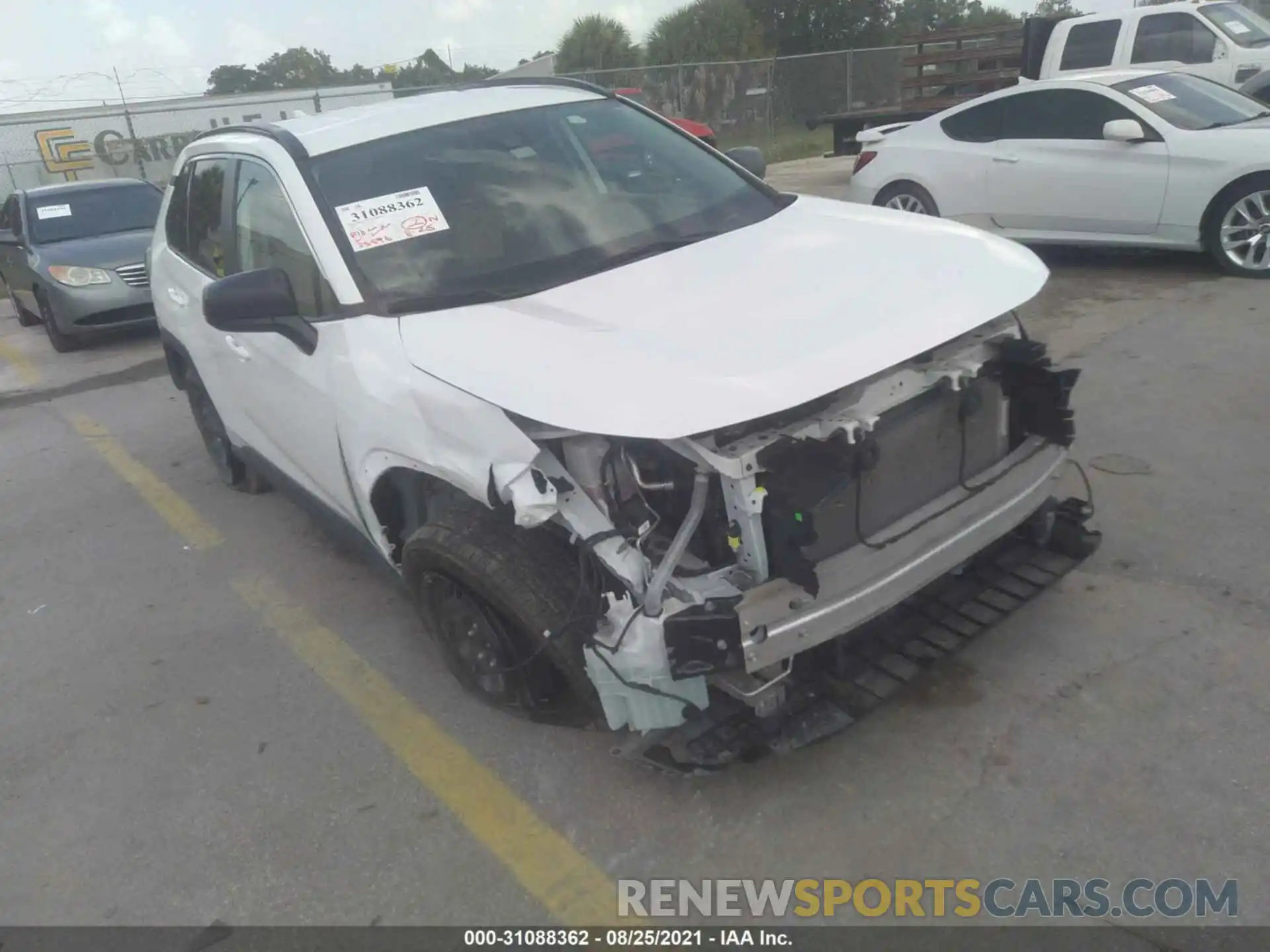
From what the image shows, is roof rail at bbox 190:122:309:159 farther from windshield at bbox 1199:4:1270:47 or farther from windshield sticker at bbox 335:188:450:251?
windshield at bbox 1199:4:1270:47

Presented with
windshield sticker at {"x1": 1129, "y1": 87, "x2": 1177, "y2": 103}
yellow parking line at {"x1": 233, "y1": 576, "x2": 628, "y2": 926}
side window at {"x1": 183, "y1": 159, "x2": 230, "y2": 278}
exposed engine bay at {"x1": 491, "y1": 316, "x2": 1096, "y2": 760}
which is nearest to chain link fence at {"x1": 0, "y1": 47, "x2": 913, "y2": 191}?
windshield sticker at {"x1": 1129, "y1": 87, "x2": 1177, "y2": 103}

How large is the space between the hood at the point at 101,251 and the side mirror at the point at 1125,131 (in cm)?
854

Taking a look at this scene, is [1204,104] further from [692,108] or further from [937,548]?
[692,108]

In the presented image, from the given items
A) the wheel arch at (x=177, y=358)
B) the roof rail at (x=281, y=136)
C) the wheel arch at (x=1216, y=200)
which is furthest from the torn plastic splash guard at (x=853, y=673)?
the wheel arch at (x=1216, y=200)

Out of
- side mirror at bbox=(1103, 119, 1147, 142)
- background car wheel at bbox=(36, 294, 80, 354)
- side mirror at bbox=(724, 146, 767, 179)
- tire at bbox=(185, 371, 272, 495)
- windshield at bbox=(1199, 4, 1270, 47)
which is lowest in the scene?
background car wheel at bbox=(36, 294, 80, 354)

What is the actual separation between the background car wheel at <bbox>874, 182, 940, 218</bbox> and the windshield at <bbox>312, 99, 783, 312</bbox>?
5.19 meters

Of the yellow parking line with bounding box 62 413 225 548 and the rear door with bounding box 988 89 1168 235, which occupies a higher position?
the rear door with bounding box 988 89 1168 235

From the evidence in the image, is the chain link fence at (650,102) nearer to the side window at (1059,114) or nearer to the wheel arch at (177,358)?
the side window at (1059,114)

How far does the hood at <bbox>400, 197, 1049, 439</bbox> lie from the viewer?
2422 mm

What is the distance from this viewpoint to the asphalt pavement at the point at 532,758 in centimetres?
263

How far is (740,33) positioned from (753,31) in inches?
35.9

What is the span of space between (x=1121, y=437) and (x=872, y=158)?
509 cm

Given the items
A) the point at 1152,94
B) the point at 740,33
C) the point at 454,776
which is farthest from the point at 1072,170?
the point at 740,33

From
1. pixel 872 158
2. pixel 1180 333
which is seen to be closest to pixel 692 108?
pixel 872 158
